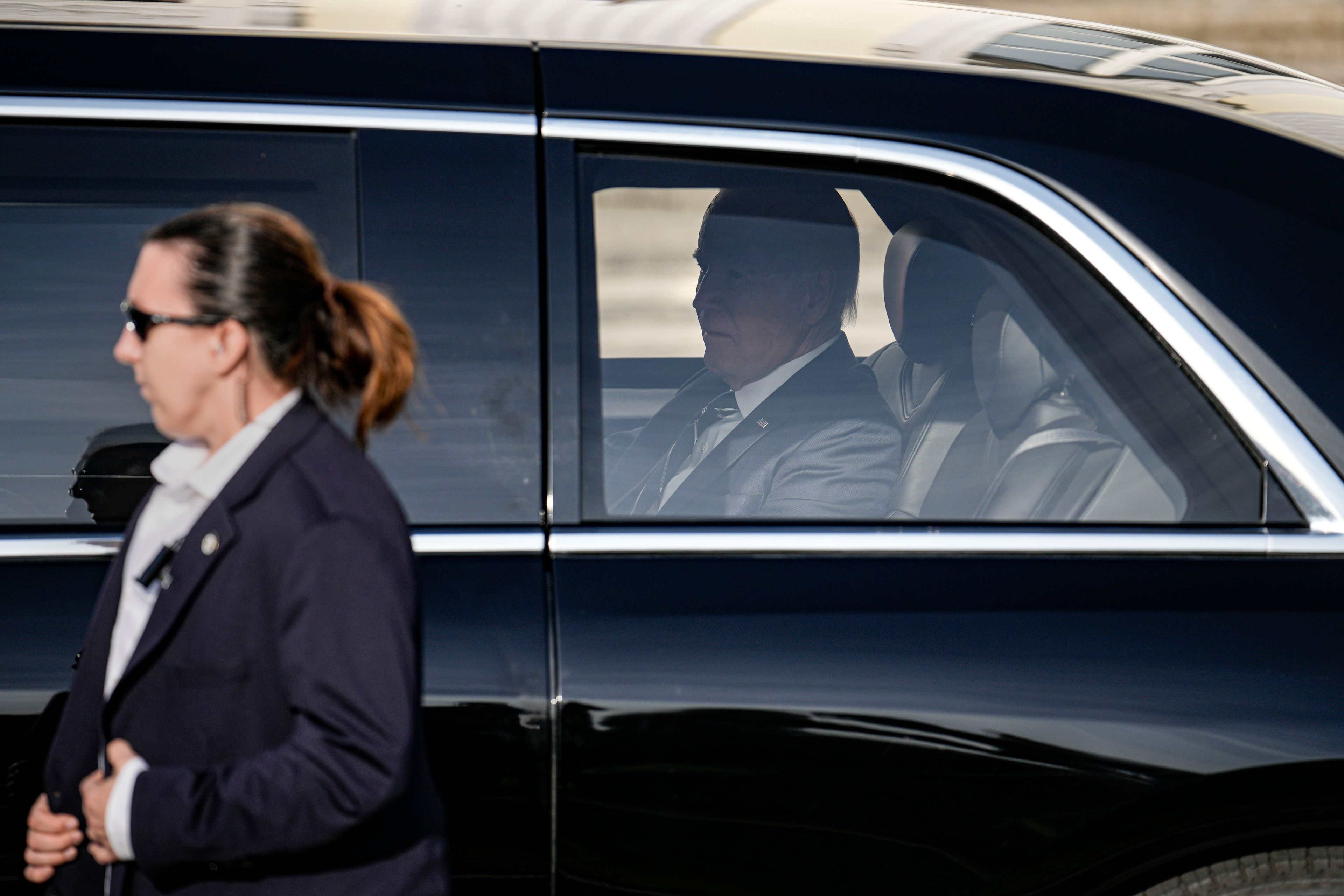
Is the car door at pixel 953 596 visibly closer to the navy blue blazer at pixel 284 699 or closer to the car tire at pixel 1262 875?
the car tire at pixel 1262 875

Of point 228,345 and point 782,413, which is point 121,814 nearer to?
point 228,345

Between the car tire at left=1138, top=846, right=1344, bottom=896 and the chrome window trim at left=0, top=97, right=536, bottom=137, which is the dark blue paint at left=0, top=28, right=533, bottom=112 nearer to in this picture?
the chrome window trim at left=0, top=97, right=536, bottom=137

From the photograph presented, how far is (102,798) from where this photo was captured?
127cm

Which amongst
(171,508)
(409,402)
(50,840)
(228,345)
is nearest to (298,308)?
(228,345)

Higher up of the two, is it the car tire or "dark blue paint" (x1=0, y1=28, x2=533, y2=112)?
"dark blue paint" (x1=0, y1=28, x2=533, y2=112)

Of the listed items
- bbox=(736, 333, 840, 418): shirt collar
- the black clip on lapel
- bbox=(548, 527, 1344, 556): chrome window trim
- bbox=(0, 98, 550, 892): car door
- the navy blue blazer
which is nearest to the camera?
the navy blue blazer

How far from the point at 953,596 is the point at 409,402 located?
801mm

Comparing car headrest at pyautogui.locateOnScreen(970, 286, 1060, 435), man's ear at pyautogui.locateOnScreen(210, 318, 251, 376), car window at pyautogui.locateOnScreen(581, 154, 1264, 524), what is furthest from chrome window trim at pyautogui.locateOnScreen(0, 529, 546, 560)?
car headrest at pyautogui.locateOnScreen(970, 286, 1060, 435)

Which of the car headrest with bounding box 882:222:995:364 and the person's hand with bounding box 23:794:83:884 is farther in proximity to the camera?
the car headrest with bounding box 882:222:995:364

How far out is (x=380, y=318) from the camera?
135 centimetres

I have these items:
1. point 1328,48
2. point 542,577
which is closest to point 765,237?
point 542,577

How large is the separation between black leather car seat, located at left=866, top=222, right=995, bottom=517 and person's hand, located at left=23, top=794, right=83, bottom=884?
118 centimetres

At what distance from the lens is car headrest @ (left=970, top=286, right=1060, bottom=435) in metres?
1.87

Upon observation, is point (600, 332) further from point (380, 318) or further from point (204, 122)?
point (204, 122)
